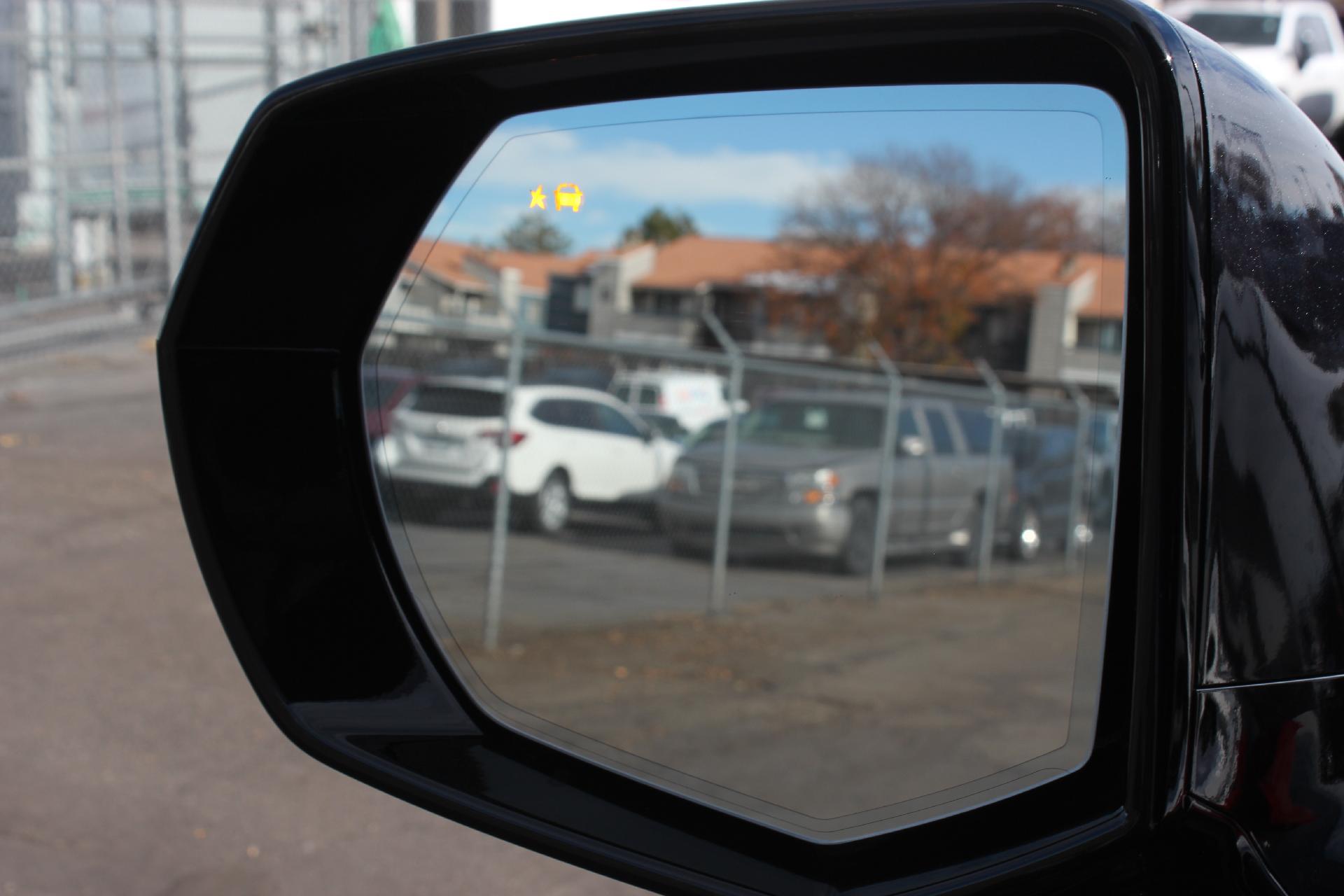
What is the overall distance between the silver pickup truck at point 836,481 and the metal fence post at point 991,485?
87 mm

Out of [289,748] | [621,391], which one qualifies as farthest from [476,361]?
[289,748]

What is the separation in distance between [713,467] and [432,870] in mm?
5085

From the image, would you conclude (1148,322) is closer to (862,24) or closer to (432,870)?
(862,24)

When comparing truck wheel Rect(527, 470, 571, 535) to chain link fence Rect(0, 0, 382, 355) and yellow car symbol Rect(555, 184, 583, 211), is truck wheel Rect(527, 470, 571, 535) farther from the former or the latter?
yellow car symbol Rect(555, 184, 583, 211)

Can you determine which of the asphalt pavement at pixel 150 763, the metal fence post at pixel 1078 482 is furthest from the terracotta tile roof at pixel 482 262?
the metal fence post at pixel 1078 482

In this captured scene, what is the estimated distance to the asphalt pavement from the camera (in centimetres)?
411

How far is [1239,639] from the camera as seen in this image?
3.16 ft

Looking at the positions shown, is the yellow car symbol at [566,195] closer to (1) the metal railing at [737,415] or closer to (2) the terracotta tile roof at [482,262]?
(2) the terracotta tile roof at [482,262]

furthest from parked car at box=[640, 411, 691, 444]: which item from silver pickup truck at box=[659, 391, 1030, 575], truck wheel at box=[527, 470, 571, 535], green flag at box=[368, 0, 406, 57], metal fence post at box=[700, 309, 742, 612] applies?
green flag at box=[368, 0, 406, 57]

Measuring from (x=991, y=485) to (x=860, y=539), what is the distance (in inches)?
87.0

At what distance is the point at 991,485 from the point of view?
1166 cm

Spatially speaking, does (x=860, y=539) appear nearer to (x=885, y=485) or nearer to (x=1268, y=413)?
(x=885, y=485)

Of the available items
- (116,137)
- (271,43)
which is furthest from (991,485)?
(116,137)

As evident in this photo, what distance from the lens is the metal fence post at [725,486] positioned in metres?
8.39
